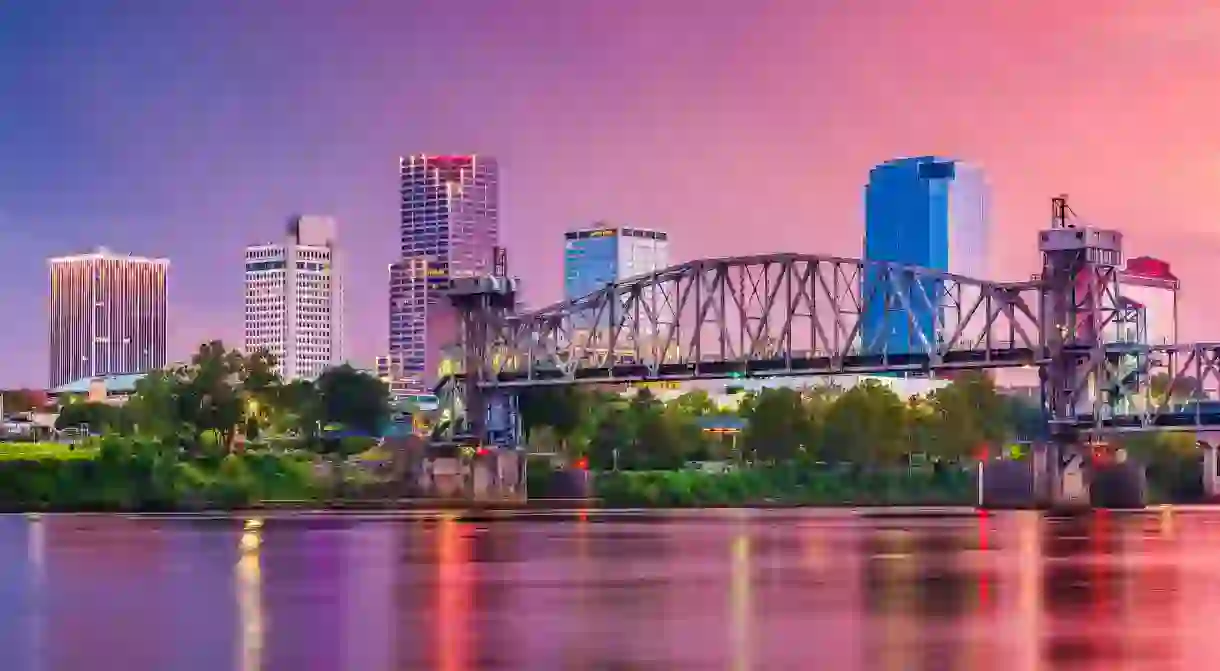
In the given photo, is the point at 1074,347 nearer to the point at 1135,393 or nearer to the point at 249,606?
the point at 1135,393

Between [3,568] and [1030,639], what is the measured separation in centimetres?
3678

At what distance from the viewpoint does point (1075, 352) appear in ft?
576

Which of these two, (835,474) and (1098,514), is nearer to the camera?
(1098,514)

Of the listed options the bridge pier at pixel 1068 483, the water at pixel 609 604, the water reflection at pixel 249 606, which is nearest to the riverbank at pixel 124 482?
the bridge pier at pixel 1068 483

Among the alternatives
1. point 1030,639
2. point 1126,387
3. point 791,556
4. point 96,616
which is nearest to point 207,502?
point 1126,387

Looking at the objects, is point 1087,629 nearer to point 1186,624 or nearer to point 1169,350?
point 1186,624

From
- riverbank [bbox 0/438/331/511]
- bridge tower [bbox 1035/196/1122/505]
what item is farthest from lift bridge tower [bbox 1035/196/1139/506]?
riverbank [bbox 0/438/331/511]

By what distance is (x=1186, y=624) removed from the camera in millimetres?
41031

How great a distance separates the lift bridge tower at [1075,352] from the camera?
16862cm

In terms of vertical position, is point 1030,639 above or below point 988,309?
below

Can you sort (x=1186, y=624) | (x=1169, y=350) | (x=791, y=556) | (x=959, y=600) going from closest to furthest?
(x=1186, y=624) → (x=959, y=600) → (x=791, y=556) → (x=1169, y=350)

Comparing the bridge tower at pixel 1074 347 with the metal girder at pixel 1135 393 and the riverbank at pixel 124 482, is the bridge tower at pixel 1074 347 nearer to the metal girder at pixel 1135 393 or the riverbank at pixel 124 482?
the metal girder at pixel 1135 393

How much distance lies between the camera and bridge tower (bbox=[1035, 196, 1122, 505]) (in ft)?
553

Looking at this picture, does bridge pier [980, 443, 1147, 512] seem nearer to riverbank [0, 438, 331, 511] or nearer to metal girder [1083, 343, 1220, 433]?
metal girder [1083, 343, 1220, 433]
